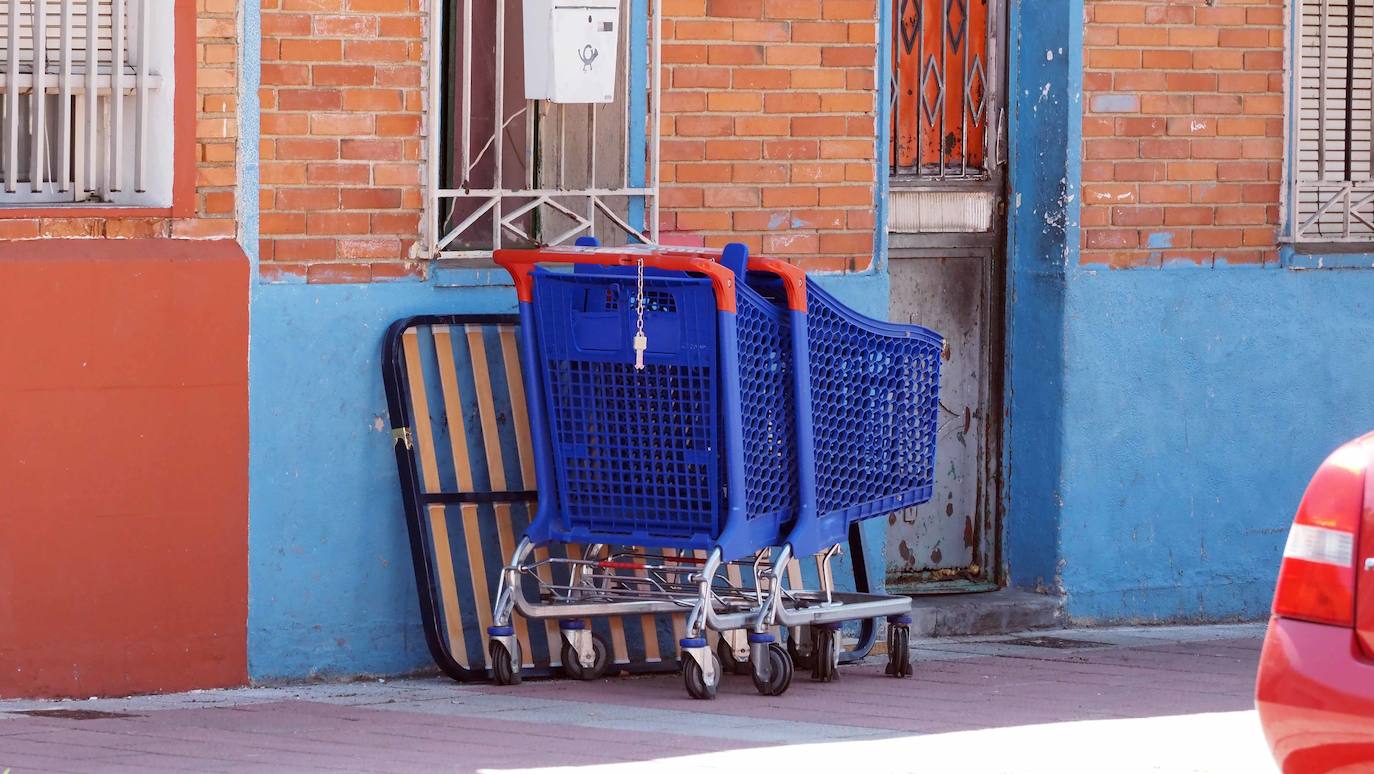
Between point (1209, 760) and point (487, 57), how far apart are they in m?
3.56

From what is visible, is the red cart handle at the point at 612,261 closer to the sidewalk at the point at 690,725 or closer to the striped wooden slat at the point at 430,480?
the striped wooden slat at the point at 430,480

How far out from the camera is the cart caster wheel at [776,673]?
25.9 feet

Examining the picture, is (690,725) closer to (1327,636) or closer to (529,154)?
(529,154)

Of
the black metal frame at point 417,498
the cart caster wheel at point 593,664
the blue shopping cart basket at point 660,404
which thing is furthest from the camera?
the cart caster wheel at point 593,664

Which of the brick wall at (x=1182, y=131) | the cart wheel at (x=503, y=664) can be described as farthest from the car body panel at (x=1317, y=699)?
the brick wall at (x=1182, y=131)

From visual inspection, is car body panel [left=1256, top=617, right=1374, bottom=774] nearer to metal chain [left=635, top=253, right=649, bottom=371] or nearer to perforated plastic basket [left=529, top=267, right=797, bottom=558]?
perforated plastic basket [left=529, top=267, right=797, bottom=558]

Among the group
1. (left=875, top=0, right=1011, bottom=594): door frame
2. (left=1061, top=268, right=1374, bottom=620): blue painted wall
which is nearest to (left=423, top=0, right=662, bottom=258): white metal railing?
(left=875, top=0, right=1011, bottom=594): door frame

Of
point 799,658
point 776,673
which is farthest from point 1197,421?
point 776,673

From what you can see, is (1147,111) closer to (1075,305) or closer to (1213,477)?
(1075,305)

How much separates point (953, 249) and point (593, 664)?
2656 mm

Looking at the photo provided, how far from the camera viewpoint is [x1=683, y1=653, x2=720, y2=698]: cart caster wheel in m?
7.76

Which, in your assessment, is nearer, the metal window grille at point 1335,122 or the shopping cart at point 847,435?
the shopping cart at point 847,435

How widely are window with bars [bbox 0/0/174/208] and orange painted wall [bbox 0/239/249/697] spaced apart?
0.28m

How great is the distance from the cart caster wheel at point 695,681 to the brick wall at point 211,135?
6.77 feet
